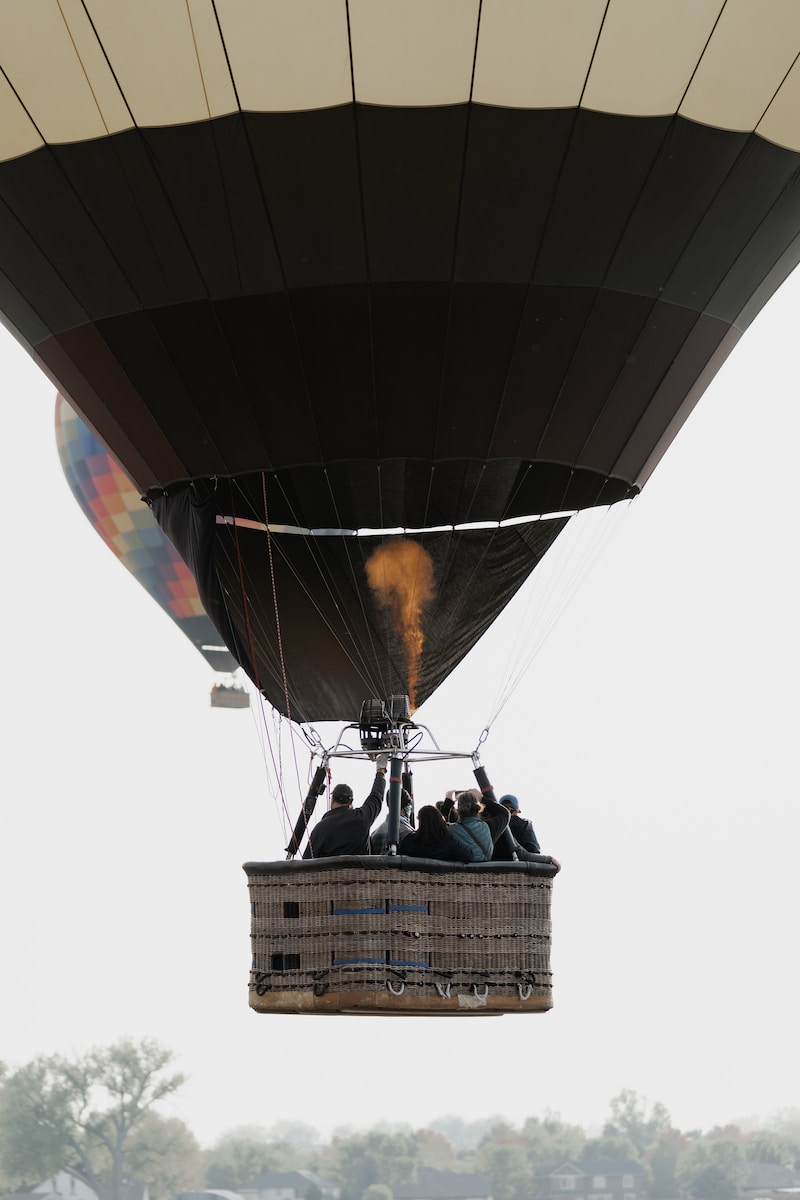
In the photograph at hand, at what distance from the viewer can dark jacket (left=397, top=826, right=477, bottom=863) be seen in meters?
5.93

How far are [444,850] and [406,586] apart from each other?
1.32 m

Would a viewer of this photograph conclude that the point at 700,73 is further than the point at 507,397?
No

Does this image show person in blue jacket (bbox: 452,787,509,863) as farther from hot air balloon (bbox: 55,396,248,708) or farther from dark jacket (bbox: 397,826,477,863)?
hot air balloon (bbox: 55,396,248,708)

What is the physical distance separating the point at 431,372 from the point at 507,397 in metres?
0.31

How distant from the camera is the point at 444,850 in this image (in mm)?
5938

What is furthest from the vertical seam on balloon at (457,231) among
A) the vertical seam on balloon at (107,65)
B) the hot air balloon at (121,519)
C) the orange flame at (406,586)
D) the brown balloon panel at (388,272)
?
the hot air balloon at (121,519)

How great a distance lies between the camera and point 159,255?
20.3 feet

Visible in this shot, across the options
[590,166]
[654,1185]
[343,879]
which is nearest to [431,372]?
[590,166]

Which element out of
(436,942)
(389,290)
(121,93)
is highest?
(121,93)

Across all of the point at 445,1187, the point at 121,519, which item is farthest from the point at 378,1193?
the point at 121,519

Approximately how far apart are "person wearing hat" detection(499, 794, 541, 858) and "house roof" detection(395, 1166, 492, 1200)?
2664cm

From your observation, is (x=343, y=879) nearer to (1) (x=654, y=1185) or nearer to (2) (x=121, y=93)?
(2) (x=121, y=93)

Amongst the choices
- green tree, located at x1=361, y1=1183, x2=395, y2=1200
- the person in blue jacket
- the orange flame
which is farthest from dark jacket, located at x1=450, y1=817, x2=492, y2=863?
green tree, located at x1=361, y1=1183, x2=395, y2=1200

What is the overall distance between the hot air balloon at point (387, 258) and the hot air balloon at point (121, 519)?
7.98 metres
